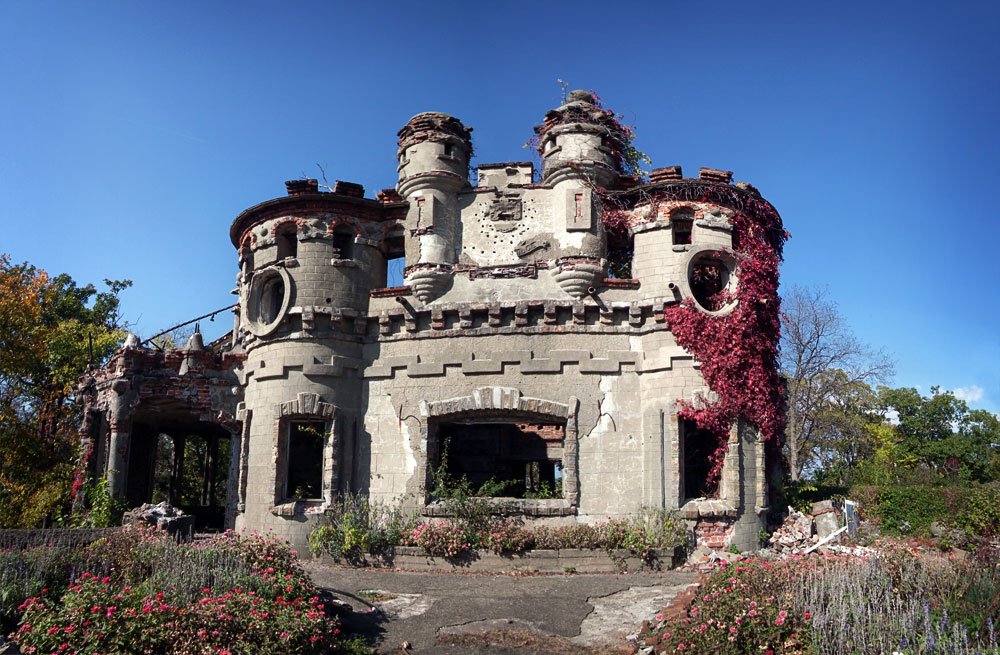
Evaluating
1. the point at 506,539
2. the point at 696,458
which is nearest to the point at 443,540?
the point at 506,539

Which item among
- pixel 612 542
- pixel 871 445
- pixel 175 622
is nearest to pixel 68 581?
pixel 175 622

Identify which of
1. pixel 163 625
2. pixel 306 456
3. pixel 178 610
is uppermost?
pixel 306 456

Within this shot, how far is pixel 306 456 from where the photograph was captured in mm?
20609

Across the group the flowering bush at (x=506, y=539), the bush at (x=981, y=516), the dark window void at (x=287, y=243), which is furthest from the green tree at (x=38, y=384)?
the bush at (x=981, y=516)

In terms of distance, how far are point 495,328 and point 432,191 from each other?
3.64m

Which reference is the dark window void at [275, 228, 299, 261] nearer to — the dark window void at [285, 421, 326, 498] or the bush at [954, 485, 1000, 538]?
the dark window void at [285, 421, 326, 498]

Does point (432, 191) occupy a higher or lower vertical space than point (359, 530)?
higher

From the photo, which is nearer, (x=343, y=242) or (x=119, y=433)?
(x=343, y=242)

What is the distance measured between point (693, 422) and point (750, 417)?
1.16m

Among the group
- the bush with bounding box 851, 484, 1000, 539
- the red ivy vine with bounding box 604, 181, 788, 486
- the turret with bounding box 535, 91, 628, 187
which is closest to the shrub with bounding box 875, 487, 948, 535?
the bush with bounding box 851, 484, 1000, 539

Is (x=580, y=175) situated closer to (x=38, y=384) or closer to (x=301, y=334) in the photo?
(x=301, y=334)

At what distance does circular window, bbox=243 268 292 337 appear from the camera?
59.8ft

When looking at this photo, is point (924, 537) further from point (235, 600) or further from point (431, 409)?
point (235, 600)

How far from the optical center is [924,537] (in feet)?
52.7
